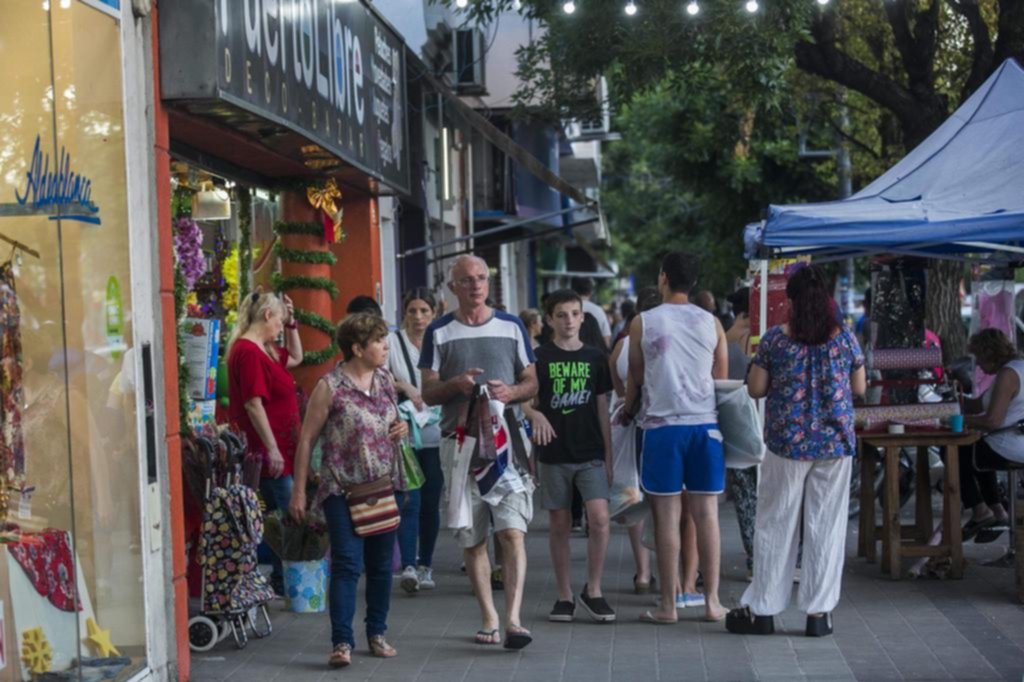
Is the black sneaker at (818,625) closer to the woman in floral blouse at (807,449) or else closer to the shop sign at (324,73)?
the woman in floral blouse at (807,449)

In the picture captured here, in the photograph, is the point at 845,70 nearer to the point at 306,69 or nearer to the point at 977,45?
the point at 977,45

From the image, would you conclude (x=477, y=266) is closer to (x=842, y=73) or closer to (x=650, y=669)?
(x=650, y=669)

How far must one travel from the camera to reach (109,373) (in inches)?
269

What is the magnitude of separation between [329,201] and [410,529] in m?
2.74

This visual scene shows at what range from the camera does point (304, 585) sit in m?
9.34

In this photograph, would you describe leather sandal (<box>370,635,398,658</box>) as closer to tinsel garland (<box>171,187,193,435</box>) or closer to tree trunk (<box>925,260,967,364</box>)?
tinsel garland (<box>171,187,193,435</box>)

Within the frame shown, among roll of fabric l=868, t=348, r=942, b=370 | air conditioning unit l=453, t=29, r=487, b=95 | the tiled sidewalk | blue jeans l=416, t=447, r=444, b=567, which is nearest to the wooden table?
the tiled sidewalk

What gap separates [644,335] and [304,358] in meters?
3.59

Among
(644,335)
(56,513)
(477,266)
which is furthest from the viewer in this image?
(644,335)

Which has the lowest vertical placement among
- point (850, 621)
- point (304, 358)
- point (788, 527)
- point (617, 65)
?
point (850, 621)

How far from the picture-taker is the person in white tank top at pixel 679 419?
856 centimetres

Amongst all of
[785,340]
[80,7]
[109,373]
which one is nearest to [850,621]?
[785,340]

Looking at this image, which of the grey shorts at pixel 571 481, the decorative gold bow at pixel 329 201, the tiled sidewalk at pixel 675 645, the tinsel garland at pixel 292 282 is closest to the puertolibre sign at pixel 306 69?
the decorative gold bow at pixel 329 201

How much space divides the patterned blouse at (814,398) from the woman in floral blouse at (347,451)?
1.98m
